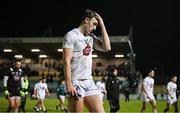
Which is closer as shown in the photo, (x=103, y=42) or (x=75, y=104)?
(x=75, y=104)

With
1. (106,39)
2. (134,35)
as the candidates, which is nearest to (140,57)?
(134,35)

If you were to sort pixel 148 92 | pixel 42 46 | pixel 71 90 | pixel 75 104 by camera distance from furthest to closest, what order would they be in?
pixel 42 46
pixel 148 92
pixel 75 104
pixel 71 90

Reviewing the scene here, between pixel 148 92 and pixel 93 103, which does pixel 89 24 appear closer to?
pixel 93 103

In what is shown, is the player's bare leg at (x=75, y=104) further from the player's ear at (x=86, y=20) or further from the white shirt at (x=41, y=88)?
the white shirt at (x=41, y=88)

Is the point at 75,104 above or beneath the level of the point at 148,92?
above

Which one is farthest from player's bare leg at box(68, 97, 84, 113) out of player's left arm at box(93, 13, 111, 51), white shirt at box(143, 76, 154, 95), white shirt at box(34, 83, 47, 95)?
white shirt at box(34, 83, 47, 95)

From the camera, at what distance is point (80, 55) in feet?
24.0

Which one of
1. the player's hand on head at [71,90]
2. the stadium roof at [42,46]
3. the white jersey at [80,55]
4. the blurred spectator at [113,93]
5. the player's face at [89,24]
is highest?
the stadium roof at [42,46]

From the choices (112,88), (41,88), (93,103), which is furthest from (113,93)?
(93,103)

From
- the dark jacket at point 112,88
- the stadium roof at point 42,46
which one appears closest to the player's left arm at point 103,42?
the dark jacket at point 112,88

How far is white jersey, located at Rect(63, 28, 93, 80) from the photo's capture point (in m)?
7.25

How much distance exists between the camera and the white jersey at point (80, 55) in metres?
7.25

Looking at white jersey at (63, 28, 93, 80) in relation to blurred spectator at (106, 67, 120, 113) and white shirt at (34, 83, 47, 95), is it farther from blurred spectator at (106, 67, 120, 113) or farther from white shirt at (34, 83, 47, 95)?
white shirt at (34, 83, 47, 95)

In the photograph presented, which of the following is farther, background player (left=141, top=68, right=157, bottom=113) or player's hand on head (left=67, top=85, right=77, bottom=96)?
background player (left=141, top=68, right=157, bottom=113)
